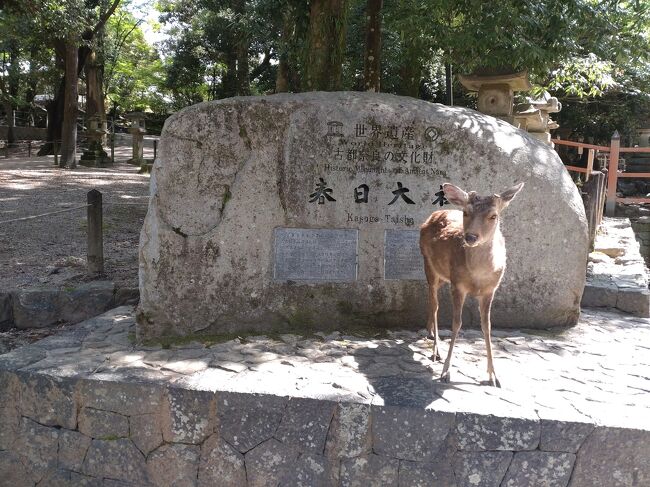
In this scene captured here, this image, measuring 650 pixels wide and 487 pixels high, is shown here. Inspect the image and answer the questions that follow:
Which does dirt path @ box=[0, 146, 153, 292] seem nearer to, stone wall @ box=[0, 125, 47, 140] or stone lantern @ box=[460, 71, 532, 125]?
stone lantern @ box=[460, 71, 532, 125]

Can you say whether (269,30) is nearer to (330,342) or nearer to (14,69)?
(330,342)

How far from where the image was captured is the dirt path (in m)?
6.74

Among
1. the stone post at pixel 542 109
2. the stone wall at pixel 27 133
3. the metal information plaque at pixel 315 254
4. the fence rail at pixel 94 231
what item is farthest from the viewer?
the stone wall at pixel 27 133

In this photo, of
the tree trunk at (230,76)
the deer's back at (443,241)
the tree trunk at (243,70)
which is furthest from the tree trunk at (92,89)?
the deer's back at (443,241)

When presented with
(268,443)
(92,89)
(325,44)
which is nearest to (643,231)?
(325,44)

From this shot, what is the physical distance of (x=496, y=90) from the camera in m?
9.61

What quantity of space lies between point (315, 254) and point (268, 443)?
6.05 feet

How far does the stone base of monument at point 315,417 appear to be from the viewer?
3.67m

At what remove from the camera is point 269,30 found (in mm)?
13609

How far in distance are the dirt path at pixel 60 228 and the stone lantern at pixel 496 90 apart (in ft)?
19.6

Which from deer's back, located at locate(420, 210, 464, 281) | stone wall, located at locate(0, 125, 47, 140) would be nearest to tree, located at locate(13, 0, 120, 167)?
stone wall, located at locate(0, 125, 47, 140)

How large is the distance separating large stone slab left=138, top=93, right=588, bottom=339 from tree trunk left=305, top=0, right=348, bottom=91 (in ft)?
9.44

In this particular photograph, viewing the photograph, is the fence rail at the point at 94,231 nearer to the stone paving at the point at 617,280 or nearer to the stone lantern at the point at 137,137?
the stone paving at the point at 617,280

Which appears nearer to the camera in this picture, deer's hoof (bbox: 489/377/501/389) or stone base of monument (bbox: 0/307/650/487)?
stone base of monument (bbox: 0/307/650/487)
